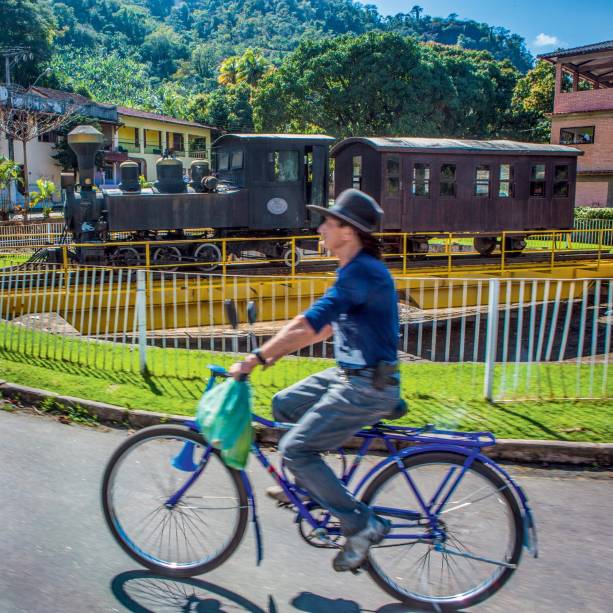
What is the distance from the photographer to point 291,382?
23.9 ft

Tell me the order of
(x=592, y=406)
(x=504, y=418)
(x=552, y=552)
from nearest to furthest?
1. (x=552, y=552)
2. (x=504, y=418)
3. (x=592, y=406)

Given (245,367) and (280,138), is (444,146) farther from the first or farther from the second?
(245,367)

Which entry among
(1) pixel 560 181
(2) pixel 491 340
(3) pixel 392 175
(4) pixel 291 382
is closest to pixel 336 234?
(2) pixel 491 340

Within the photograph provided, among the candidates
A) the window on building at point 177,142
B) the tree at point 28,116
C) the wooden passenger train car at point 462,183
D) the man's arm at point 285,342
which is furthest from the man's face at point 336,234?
the window on building at point 177,142

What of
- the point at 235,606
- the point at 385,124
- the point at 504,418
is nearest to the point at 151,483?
the point at 235,606

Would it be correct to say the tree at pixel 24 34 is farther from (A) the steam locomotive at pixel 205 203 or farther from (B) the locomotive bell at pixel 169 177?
(B) the locomotive bell at pixel 169 177

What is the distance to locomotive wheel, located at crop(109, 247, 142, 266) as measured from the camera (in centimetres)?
1420

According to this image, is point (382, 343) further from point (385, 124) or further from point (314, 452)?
point (385, 124)

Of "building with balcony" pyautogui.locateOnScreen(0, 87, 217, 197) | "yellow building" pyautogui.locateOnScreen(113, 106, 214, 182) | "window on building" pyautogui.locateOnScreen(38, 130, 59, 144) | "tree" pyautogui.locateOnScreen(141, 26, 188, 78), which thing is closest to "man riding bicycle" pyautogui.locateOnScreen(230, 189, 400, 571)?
"building with balcony" pyautogui.locateOnScreen(0, 87, 217, 197)

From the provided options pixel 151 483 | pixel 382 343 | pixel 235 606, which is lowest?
pixel 235 606

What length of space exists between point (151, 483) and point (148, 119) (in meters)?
59.2

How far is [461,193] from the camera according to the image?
18.7m

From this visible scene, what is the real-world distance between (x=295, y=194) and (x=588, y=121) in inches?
1204

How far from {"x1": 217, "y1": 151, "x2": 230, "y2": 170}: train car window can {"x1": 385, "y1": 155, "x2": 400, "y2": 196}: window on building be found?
421 centimetres
